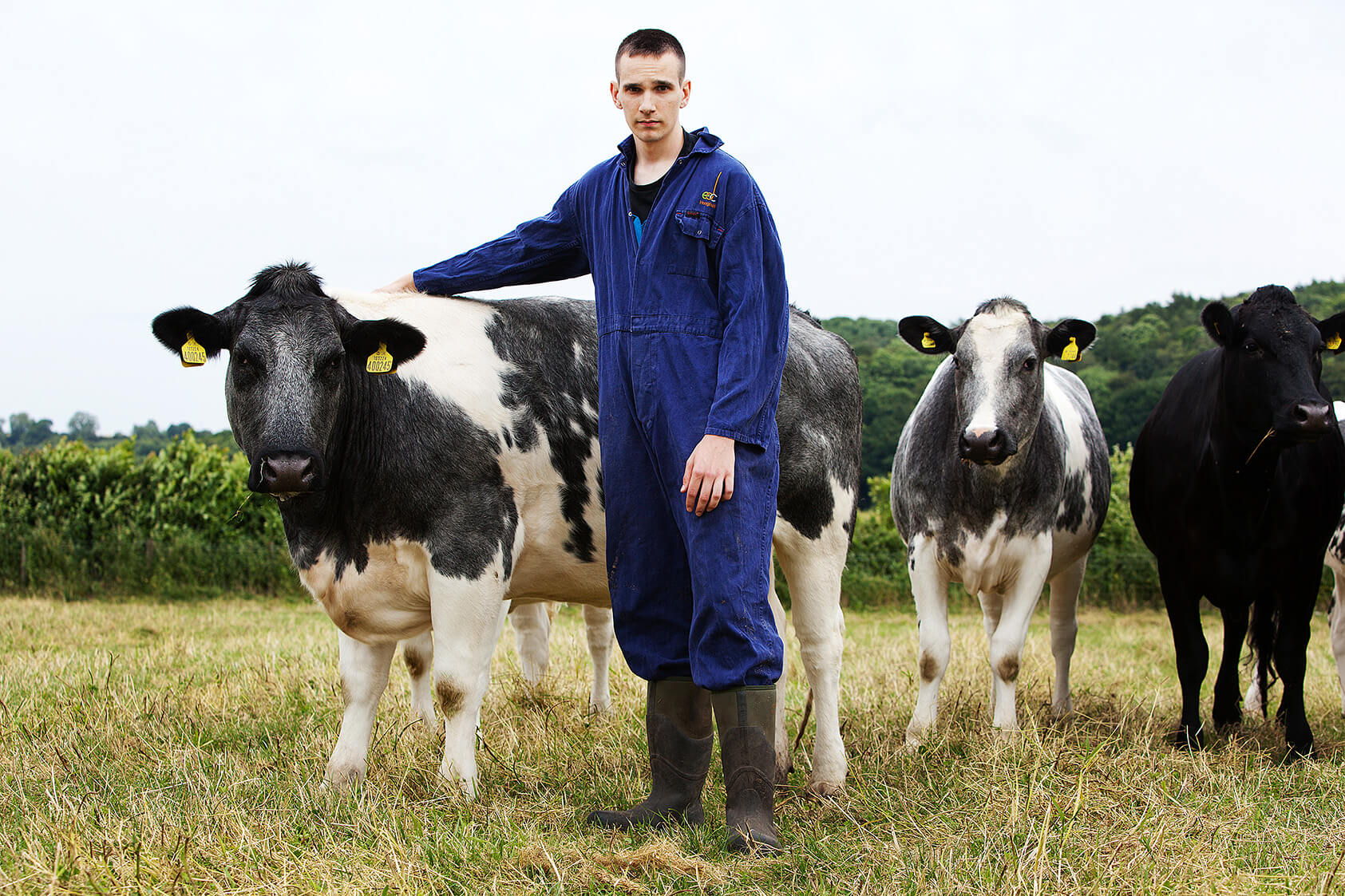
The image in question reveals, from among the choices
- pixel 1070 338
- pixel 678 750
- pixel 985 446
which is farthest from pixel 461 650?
pixel 1070 338

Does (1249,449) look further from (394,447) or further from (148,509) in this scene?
(148,509)

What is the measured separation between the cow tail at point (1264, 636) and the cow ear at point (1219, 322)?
1.41 meters

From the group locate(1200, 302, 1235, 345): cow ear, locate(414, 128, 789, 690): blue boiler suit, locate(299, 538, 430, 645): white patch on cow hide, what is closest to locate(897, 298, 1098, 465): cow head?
locate(1200, 302, 1235, 345): cow ear

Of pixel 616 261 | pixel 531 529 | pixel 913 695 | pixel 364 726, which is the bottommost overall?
pixel 913 695

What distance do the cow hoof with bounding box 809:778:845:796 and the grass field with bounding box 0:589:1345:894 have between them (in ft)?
0.28

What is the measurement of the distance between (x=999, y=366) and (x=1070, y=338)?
66cm

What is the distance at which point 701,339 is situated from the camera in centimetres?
363

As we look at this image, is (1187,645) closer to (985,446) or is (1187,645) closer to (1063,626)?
(1063,626)

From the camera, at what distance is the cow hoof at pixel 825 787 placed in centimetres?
454

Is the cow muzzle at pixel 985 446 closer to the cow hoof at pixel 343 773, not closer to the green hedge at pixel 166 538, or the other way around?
the cow hoof at pixel 343 773

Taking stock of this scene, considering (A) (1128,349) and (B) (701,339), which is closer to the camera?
(B) (701,339)

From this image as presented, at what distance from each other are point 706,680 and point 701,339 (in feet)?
3.50

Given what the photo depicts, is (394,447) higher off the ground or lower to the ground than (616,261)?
lower

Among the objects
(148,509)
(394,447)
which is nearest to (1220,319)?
(394,447)
